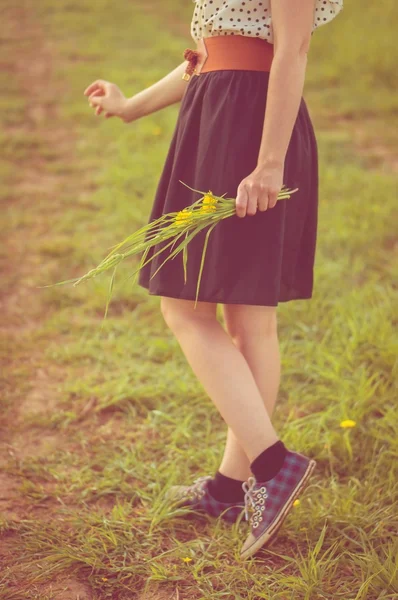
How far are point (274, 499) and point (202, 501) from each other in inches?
10.3

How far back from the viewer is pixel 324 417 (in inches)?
86.0

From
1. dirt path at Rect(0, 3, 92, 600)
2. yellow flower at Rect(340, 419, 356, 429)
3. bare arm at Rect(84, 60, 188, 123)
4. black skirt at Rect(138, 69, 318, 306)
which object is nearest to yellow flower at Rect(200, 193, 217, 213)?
black skirt at Rect(138, 69, 318, 306)

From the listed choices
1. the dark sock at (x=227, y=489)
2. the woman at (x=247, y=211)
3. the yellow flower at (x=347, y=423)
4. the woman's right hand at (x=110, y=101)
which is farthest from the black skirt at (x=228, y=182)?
the yellow flower at (x=347, y=423)

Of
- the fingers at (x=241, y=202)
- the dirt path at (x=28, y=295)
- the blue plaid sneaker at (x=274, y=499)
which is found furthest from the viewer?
the dirt path at (x=28, y=295)

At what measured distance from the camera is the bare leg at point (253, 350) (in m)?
1.71

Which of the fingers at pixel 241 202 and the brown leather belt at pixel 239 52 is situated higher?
the brown leather belt at pixel 239 52

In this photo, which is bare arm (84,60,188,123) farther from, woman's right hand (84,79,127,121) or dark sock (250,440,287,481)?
dark sock (250,440,287,481)

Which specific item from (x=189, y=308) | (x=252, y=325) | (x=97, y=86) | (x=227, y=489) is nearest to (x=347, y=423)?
(x=227, y=489)

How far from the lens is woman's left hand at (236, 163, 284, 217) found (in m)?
1.42

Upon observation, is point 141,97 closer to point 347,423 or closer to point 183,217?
point 183,217

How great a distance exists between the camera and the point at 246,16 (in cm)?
150

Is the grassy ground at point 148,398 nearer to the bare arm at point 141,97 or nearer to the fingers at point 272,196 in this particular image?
the fingers at point 272,196

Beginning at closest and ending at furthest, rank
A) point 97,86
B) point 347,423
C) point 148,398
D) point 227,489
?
1. point 227,489
2. point 97,86
3. point 347,423
4. point 148,398

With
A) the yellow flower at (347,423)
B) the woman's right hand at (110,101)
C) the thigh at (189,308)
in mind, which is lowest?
the yellow flower at (347,423)
